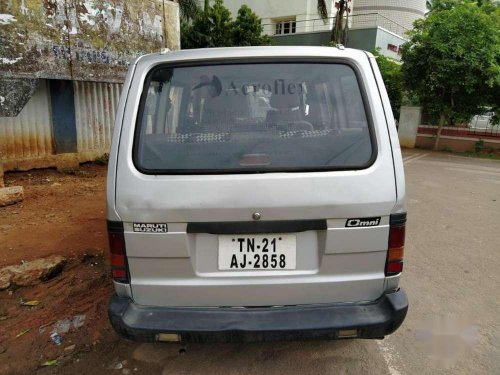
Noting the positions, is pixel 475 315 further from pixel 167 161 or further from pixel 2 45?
pixel 2 45

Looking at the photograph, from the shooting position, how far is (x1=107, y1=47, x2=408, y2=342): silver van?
76.9 inches

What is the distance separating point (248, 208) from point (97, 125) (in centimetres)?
724

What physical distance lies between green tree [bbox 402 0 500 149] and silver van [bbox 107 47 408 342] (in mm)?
11476

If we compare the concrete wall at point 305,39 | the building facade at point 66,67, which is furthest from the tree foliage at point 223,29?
the building facade at point 66,67

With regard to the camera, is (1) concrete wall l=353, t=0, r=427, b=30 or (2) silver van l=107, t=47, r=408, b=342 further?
(1) concrete wall l=353, t=0, r=427, b=30

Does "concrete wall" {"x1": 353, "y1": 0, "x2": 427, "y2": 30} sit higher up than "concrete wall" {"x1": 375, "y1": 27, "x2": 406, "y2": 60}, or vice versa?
→ "concrete wall" {"x1": 353, "y1": 0, "x2": 427, "y2": 30}

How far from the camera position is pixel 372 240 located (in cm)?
203

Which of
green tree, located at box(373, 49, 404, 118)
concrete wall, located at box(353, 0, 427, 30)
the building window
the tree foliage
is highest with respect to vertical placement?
concrete wall, located at box(353, 0, 427, 30)

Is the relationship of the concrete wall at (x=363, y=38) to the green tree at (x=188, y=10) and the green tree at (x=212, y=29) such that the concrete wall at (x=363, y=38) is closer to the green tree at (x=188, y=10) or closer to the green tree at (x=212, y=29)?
the green tree at (x=212, y=29)

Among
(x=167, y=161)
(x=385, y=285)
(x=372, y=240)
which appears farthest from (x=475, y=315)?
(x=167, y=161)

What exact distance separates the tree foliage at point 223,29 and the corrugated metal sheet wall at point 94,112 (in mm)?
9190

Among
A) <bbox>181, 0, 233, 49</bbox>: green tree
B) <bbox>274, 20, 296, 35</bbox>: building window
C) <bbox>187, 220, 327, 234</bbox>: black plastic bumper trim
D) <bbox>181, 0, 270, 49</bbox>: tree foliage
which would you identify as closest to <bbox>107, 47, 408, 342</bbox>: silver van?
Result: <bbox>187, 220, 327, 234</bbox>: black plastic bumper trim

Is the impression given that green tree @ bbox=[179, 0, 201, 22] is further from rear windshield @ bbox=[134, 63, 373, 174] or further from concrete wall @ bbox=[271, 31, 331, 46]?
rear windshield @ bbox=[134, 63, 373, 174]

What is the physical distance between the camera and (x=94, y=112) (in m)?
8.20
